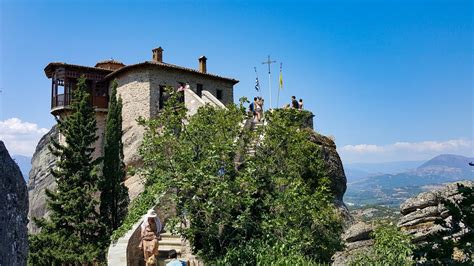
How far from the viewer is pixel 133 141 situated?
3058cm

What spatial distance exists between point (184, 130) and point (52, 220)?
1047 centimetres

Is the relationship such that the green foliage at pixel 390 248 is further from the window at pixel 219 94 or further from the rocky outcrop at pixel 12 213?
the window at pixel 219 94

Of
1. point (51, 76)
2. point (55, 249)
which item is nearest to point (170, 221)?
point (55, 249)

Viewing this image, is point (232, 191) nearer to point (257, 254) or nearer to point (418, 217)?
point (257, 254)

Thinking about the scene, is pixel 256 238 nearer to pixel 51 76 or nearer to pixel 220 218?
pixel 220 218

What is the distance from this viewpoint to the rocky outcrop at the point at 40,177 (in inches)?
1421

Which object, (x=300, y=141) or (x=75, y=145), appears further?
(x=75, y=145)

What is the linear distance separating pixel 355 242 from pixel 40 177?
107 ft

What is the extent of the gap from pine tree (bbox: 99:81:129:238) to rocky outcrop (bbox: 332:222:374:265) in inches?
452

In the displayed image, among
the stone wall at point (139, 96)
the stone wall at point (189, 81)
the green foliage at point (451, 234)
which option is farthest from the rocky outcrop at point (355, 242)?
the green foliage at point (451, 234)

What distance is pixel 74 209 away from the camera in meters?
22.3

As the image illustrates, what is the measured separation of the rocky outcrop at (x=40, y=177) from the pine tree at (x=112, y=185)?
44.3ft

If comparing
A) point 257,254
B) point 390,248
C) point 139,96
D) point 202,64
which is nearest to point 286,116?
point 257,254

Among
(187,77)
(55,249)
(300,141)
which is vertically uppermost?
(187,77)
